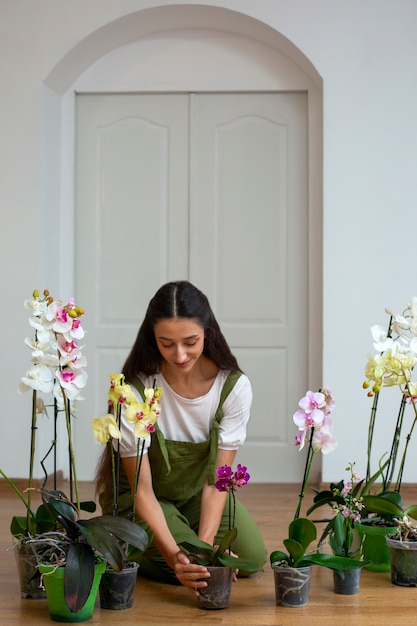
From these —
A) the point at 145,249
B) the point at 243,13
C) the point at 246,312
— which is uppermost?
the point at 243,13

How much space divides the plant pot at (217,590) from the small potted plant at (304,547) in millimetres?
133

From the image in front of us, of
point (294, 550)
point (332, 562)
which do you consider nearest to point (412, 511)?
point (332, 562)

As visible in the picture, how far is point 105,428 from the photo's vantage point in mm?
2338

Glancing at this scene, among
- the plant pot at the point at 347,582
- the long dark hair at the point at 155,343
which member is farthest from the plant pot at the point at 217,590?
the long dark hair at the point at 155,343

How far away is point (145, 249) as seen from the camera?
5105 mm

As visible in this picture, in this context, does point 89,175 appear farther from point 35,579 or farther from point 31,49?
point 35,579

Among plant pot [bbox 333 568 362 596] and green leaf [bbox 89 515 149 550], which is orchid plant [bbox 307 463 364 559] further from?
green leaf [bbox 89 515 149 550]

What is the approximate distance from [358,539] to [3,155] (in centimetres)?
286

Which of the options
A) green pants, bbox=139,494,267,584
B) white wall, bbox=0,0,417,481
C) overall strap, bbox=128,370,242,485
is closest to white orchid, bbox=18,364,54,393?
overall strap, bbox=128,370,242,485

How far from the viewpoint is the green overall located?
111 inches

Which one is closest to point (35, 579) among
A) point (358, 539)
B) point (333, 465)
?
point (358, 539)

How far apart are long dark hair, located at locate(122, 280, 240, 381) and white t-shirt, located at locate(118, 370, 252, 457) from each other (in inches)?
2.0

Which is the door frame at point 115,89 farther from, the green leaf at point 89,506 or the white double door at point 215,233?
the green leaf at point 89,506

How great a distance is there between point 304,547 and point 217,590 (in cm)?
26
